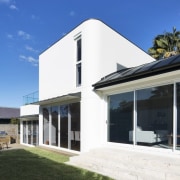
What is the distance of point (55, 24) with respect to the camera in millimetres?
22719

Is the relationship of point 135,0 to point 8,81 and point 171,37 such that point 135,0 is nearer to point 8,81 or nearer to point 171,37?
point 171,37

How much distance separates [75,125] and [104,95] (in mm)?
2823

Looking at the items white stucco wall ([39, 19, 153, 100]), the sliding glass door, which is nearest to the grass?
the sliding glass door

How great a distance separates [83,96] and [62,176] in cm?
557

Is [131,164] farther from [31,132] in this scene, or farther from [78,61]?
[31,132]

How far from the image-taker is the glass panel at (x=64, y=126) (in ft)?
50.9

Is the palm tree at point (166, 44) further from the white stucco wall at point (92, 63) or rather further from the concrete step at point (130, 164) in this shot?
the concrete step at point (130, 164)

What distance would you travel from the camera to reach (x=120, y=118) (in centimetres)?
1212

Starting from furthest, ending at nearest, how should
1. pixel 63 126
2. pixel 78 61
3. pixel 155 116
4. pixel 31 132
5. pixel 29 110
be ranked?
pixel 29 110
pixel 31 132
pixel 63 126
pixel 78 61
pixel 155 116

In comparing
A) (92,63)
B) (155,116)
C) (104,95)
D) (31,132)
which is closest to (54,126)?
(104,95)

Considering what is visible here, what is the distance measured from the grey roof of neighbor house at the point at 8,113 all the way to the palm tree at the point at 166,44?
2375 cm

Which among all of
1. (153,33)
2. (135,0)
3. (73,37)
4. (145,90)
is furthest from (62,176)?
(153,33)

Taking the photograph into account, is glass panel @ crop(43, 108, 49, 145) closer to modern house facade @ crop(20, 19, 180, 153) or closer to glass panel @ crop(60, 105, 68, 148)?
modern house facade @ crop(20, 19, 180, 153)

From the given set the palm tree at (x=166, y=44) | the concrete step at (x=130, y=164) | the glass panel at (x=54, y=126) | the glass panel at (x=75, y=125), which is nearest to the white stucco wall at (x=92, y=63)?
the glass panel at (x=75, y=125)
